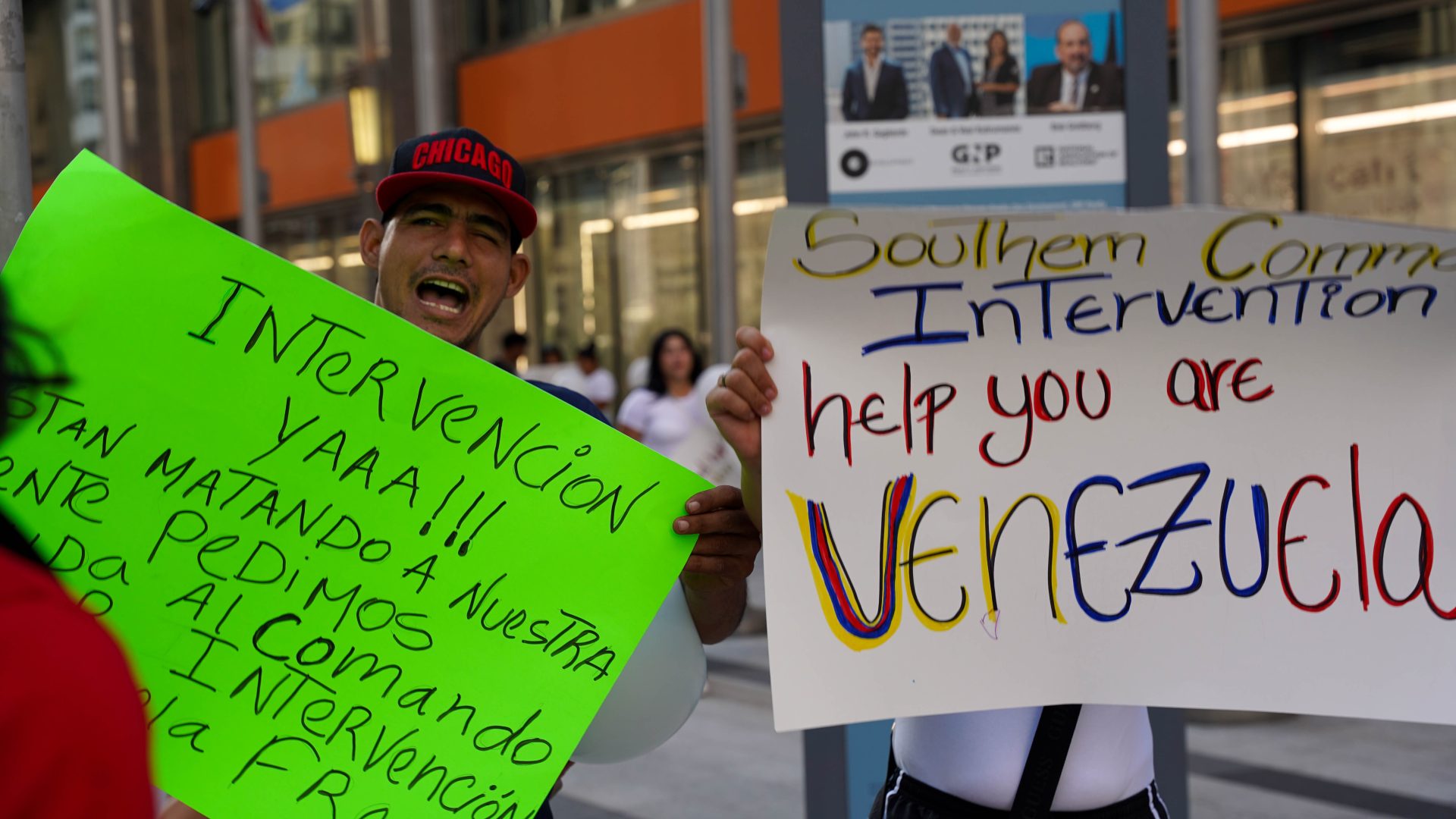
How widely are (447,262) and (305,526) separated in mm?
524

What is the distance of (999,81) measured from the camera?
3.57 m

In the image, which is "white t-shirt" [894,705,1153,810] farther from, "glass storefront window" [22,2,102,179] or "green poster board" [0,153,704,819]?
"glass storefront window" [22,2,102,179]

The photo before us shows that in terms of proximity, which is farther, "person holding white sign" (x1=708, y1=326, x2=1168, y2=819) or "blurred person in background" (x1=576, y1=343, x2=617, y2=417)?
"blurred person in background" (x1=576, y1=343, x2=617, y2=417)

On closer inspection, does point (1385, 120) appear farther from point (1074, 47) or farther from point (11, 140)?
point (11, 140)

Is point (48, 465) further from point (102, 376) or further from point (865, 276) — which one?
point (865, 276)

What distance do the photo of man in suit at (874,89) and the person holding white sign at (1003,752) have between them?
1.91 meters

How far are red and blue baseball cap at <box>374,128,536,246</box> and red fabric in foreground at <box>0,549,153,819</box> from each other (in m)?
1.26

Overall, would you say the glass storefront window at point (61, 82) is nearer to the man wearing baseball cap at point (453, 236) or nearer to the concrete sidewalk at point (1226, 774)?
the concrete sidewalk at point (1226, 774)

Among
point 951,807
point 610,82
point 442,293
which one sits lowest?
point 951,807

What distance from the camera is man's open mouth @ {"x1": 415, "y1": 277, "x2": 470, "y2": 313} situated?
2004mm

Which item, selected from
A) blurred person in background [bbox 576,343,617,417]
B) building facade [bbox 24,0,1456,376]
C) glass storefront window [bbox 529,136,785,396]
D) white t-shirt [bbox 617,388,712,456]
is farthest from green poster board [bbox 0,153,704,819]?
glass storefront window [bbox 529,136,785,396]

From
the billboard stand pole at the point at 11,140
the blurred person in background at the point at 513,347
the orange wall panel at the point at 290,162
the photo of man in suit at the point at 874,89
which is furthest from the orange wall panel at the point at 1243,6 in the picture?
the orange wall panel at the point at 290,162

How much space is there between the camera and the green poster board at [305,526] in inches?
61.2

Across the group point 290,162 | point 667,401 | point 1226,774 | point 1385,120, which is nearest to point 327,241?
point 290,162
